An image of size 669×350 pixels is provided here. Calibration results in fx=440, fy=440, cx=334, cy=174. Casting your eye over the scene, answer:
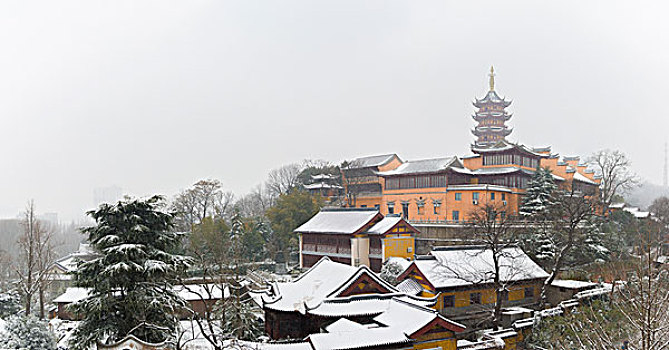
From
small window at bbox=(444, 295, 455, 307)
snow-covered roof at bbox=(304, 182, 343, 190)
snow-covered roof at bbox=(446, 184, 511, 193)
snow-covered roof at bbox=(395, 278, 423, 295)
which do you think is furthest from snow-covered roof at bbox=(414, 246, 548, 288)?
snow-covered roof at bbox=(304, 182, 343, 190)

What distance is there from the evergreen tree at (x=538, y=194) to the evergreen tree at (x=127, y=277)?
70.7 ft

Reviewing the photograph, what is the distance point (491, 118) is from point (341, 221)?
92.2 ft

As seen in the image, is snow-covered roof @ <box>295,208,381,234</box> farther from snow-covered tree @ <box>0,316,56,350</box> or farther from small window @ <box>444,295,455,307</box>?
snow-covered tree @ <box>0,316,56,350</box>

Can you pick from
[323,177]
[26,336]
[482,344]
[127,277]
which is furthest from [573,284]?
[323,177]

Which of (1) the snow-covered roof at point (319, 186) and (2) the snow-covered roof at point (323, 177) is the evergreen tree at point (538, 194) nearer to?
(1) the snow-covered roof at point (319, 186)

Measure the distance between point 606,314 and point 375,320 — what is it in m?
8.91

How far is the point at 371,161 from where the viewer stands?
37500 millimetres

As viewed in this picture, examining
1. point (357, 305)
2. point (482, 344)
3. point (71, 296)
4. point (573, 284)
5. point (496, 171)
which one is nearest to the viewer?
point (357, 305)

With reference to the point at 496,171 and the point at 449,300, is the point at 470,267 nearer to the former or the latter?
the point at 449,300

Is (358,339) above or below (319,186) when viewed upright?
below

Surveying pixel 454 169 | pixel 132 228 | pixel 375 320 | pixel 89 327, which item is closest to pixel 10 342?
pixel 89 327

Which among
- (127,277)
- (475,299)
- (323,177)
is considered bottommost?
(475,299)

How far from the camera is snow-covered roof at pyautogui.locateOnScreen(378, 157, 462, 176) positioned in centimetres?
3027

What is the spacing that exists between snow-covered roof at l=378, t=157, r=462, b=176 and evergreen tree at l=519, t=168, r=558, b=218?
520 centimetres
